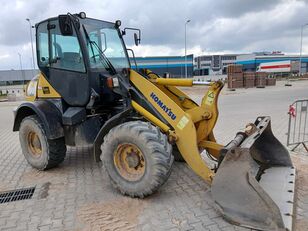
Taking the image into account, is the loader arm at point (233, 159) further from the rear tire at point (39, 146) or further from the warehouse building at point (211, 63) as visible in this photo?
the warehouse building at point (211, 63)

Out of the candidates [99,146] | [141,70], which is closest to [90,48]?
[141,70]

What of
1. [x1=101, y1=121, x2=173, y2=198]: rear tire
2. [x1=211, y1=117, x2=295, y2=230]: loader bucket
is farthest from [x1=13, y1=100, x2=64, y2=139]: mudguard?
[x1=211, y1=117, x2=295, y2=230]: loader bucket

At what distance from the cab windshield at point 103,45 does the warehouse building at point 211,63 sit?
76848 millimetres

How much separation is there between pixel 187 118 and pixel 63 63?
8.34 ft

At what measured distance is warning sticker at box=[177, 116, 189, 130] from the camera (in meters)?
4.24

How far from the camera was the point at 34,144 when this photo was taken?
19.2 ft

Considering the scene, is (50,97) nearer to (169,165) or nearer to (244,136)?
(169,165)

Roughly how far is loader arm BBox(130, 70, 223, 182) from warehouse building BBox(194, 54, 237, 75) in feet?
255

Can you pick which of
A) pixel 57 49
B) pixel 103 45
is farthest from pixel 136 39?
pixel 57 49

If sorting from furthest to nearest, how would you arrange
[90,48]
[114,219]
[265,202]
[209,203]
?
[90,48]
[209,203]
[114,219]
[265,202]

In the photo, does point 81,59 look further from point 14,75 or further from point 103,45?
point 14,75

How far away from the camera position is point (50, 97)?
5645 millimetres

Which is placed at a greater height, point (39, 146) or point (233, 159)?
point (233, 159)

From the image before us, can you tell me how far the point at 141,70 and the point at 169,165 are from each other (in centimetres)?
223
